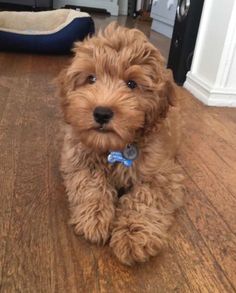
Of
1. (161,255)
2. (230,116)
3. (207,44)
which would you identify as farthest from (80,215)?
(207,44)

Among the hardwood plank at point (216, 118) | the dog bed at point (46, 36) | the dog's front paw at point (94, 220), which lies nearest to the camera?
the dog's front paw at point (94, 220)

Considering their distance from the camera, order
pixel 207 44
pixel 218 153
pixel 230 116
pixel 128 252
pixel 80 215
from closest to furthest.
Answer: pixel 128 252, pixel 80 215, pixel 218 153, pixel 230 116, pixel 207 44

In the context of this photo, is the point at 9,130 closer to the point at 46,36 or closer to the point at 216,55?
the point at 216,55

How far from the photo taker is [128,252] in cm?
101

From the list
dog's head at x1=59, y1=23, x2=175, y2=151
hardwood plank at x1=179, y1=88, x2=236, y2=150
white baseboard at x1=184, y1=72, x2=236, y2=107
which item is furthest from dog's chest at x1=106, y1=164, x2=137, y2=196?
white baseboard at x1=184, y1=72, x2=236, y2=107

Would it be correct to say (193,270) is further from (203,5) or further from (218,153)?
(203,5)

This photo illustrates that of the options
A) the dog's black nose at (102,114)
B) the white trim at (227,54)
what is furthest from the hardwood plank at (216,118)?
the dog's black nose at (102,114)

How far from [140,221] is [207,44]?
1919mm

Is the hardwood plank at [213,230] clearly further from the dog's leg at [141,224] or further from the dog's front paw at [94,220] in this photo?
the dog's front paw at [94,220]

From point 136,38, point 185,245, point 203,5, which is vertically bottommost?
point 185,245

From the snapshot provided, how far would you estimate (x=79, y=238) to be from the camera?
1.12 metres

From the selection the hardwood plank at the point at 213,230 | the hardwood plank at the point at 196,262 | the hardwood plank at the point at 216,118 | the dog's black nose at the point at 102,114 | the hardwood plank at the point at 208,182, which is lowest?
the hardwood plank at the point at 216,118

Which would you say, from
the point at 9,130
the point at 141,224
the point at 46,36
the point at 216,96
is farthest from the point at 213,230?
the point at 46,36

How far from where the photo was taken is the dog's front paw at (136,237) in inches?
39.9
